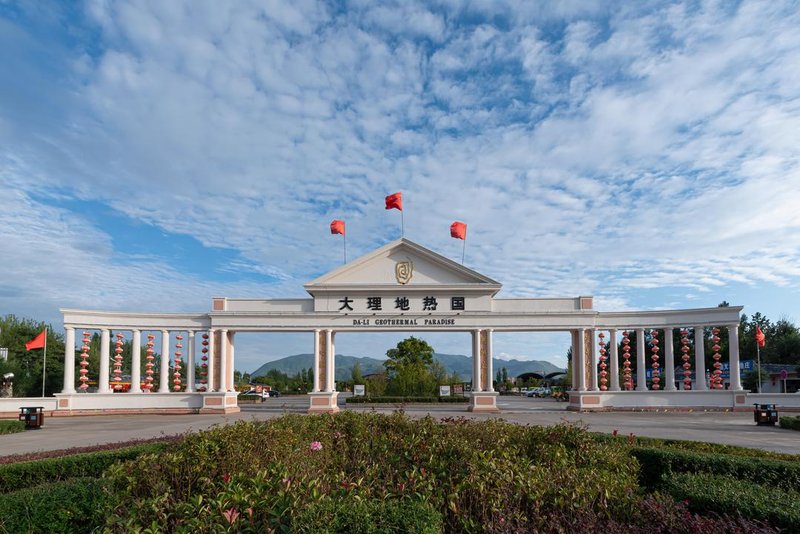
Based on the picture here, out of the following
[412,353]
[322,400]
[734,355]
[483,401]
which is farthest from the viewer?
[412,353]

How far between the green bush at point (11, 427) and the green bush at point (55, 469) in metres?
11.6

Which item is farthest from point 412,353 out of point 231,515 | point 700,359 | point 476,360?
point 231,515

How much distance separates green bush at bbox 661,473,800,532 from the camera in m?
4.63

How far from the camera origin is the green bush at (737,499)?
182 inches

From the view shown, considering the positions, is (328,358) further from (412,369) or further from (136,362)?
(412,369)

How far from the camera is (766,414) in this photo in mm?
19344

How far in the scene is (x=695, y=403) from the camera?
2539 centimetres

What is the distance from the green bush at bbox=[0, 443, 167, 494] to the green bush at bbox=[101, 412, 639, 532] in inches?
134

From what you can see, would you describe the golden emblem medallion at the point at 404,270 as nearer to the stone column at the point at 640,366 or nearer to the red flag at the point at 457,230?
the red flag at the point at 457,230

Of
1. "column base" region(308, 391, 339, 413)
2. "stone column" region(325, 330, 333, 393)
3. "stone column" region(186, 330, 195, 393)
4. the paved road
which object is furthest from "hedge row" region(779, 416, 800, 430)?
"stone column" region(186, 330, 195, 393)

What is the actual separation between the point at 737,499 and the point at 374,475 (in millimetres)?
3374

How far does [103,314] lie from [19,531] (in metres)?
22.6

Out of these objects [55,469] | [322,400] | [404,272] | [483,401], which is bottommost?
[483,401]

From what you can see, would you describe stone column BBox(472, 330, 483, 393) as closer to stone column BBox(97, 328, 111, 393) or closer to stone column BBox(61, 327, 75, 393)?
stone column BBox(97, 328, 111, 393)
